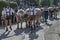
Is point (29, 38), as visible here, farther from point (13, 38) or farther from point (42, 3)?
point (42, 3)

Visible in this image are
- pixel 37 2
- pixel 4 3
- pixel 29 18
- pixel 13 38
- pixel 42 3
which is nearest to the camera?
pixel 13 38

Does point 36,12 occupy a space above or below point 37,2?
above

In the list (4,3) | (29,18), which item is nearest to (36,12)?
(29,18)

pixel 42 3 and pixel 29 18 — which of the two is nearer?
pixel 29 18

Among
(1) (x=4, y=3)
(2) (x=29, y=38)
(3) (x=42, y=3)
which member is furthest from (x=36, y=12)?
(3) (x=42, y=3)

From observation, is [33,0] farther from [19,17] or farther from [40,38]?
[40,38]

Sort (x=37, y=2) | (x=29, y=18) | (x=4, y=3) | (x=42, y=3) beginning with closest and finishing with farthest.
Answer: (x=29, y=18) < (x=4, y=3) < (x=37, y=2) < (x=42, y=3)

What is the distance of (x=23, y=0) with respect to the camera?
50.8 metres

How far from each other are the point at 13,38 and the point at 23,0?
39.4 m

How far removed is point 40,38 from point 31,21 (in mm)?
3089

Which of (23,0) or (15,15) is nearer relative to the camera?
(15,15)

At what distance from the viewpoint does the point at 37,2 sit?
148 ft

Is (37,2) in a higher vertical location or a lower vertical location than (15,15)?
lower

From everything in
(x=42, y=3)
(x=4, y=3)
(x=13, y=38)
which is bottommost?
(x=42, y=3)
